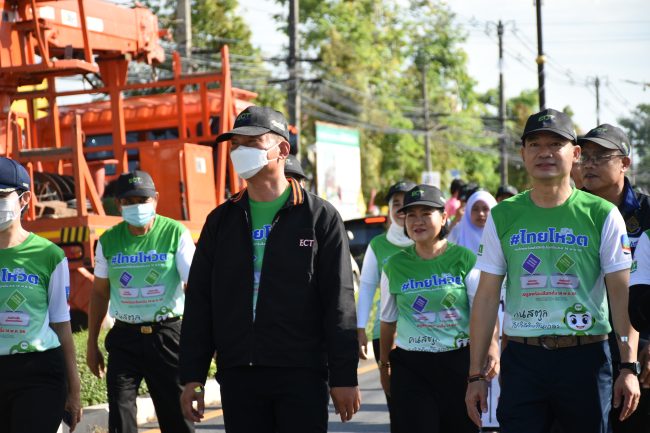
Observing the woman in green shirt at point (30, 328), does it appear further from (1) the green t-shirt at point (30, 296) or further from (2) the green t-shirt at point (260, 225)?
(2) the green t-shirt at point (260, 225)

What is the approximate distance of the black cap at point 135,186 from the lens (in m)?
7.88

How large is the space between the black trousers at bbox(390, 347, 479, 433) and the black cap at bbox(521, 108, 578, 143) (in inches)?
69.5

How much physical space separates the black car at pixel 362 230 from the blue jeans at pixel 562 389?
13.2 meters

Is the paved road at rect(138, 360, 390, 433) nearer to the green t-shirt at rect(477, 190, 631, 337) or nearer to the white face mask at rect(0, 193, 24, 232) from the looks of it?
the white face mask at rect(0, 193, 24, 232)

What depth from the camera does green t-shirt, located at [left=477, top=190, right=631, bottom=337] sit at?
542 centimetres

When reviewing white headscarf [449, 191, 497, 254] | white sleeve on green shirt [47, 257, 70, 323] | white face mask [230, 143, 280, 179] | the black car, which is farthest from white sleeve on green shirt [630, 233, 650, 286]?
the black car

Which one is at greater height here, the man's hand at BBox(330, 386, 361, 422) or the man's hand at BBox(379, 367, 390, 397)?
the man's hand at BBox(330, 386, 361, 422)

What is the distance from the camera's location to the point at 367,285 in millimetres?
8344

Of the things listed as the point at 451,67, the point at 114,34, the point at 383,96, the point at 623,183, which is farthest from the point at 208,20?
the point at 623,183

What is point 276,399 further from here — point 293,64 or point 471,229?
point 293,64

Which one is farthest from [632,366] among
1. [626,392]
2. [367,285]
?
[367,285]

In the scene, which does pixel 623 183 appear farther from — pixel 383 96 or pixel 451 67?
pixel 451 67

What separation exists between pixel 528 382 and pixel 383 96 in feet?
154

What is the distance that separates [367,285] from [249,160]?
3195mm
